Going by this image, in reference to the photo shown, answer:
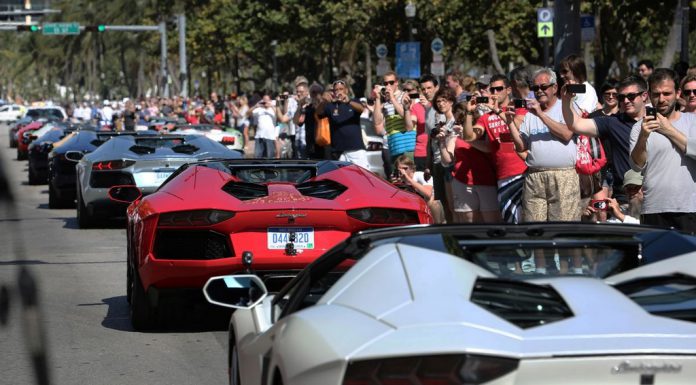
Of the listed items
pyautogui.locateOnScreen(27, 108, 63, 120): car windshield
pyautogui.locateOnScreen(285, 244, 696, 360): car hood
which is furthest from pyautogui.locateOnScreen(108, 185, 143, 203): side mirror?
pyautogui.locateOnScreen(27, 108, 63, 120): car windshield

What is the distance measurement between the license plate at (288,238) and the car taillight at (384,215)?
13.9 inches

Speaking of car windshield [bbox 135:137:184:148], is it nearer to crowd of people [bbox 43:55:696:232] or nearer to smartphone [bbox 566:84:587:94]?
crowd of people [bbox 43:55:696:232]

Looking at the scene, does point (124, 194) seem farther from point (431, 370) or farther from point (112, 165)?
point (431, 370)

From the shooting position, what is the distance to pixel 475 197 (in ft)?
40.3

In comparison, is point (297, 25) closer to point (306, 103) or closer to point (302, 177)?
point (306, 103)

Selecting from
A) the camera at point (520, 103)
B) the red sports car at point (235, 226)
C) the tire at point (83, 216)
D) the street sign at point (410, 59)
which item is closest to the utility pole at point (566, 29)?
the camera at point (520, 103)

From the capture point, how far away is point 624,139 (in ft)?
33.7

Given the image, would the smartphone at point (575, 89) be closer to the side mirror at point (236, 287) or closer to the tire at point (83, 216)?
the side mirror at point (236, 287)

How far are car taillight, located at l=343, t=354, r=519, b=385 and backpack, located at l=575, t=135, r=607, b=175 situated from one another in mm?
6885

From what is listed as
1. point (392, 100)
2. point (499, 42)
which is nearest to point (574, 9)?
point (392, 100)

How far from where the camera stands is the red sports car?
9.26 metres

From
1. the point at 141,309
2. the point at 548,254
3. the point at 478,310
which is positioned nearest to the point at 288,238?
the point at 141,309

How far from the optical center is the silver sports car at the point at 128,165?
16938 millimetres

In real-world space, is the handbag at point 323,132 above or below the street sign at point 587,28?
below
